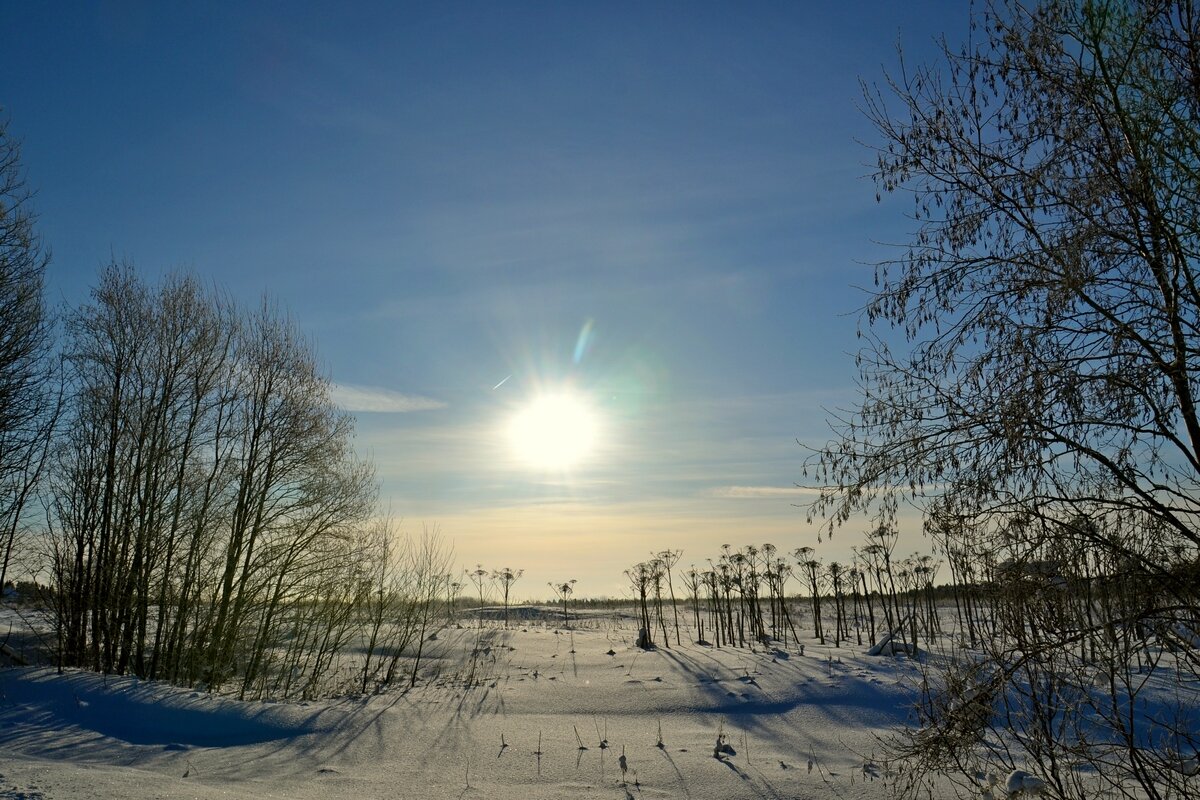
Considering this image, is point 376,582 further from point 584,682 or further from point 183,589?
point 584,682

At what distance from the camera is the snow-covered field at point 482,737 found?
7203 mm

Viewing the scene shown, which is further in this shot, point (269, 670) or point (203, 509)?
point (269, 670)

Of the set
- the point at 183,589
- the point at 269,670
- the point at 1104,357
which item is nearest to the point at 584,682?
the point at 269,670

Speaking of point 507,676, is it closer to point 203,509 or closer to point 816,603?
point 203,509

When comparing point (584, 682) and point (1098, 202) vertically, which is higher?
point (1098, 202)

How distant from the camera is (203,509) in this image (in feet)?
48.8

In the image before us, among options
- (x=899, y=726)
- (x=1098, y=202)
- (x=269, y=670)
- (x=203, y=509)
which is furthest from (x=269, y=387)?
(x=1098, y=202)

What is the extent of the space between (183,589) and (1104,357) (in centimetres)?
1605

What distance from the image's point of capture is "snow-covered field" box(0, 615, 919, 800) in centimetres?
720

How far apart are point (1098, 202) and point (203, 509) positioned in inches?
625

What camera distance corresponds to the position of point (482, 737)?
32.2 ft

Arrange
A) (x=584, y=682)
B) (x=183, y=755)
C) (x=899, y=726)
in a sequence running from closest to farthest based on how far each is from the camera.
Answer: (x=183, y=755) → (x=899, y=726) → (x=584, y=682)

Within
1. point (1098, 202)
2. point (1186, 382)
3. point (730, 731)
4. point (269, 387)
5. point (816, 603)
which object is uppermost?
point (269, 387)

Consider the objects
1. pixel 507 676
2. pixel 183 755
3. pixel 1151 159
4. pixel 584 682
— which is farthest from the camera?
pixel 507 676
